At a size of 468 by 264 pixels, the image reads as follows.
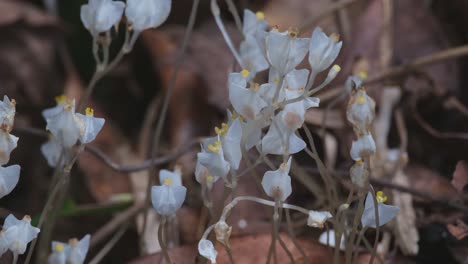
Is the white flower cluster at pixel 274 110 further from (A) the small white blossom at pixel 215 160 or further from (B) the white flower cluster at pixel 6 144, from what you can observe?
(B) the white flower cluster at pixel 6 144

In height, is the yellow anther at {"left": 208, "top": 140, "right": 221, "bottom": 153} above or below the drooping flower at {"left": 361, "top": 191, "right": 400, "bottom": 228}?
above

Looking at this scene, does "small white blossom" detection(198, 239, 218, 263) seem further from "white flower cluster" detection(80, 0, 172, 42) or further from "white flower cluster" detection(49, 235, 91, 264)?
"white flower cluster" detection(80, 0, 172, 42)

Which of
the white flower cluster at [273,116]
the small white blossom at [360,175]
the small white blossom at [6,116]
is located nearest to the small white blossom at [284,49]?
the white flower cluster at [273,116]

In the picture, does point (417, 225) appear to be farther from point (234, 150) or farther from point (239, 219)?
point (234, 150)

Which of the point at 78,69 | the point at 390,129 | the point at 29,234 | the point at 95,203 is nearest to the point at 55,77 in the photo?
the point at 78,69

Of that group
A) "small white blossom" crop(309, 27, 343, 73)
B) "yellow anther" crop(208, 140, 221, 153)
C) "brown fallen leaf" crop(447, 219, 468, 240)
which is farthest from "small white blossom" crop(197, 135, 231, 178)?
"brown fallen leaf" crop(447, 219, 468, 240)

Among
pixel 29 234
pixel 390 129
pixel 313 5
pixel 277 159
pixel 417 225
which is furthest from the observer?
pixel 313 5
